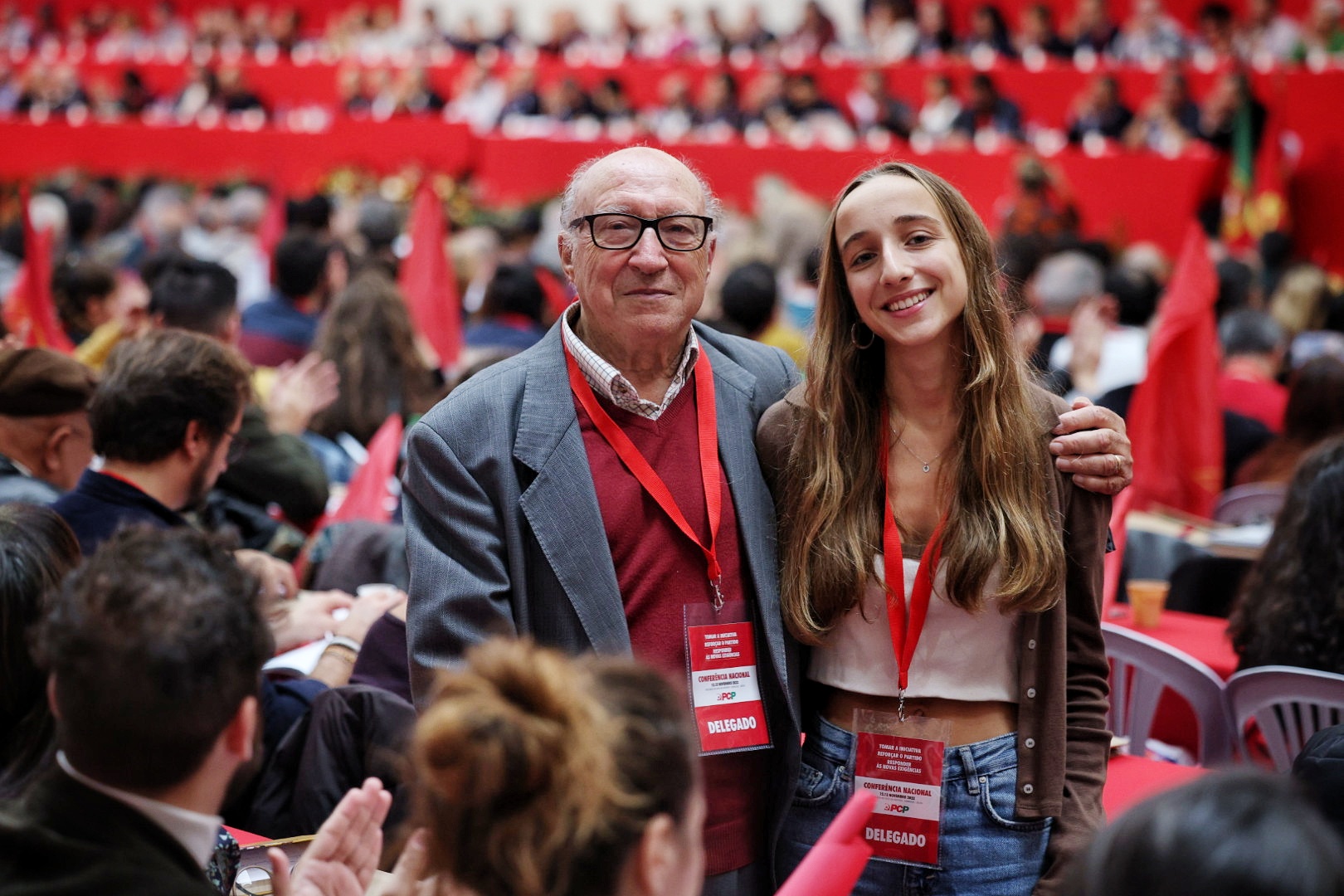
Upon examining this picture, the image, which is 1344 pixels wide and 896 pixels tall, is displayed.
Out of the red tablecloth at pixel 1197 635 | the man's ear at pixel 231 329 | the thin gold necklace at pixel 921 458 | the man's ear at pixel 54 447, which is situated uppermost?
the man's ear at pixel 231 329

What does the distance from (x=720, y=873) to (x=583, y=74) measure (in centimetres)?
1167

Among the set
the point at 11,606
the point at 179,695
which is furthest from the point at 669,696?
the point at 11,606

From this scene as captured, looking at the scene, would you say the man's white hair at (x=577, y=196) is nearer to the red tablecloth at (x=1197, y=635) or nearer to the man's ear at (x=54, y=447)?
the man's ear at (x=54, y=447)

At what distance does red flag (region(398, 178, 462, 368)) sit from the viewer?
5.40m

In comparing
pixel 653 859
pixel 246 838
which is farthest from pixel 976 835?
→ pixel 246 838

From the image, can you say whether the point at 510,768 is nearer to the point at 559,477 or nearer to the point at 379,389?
the point at 559,477

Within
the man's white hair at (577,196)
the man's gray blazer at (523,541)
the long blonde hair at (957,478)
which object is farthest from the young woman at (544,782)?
the man's white hair at (577,196)

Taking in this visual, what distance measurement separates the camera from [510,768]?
1133 millimetres

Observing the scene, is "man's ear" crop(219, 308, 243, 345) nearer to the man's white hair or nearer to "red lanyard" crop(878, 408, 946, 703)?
the man's white hair

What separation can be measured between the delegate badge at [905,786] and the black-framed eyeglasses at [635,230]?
27.4 inches

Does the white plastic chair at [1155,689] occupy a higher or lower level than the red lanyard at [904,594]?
lower

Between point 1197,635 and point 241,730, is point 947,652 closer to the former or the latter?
point 241,730

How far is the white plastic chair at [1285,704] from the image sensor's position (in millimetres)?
2541

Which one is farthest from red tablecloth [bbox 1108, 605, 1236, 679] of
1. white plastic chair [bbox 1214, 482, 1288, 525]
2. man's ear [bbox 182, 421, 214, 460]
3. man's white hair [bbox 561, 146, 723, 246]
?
man's ear [bbox 182, 421, 214, 460]
